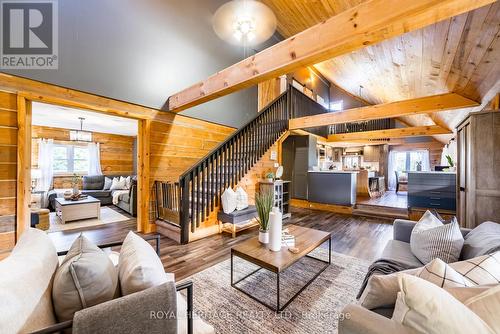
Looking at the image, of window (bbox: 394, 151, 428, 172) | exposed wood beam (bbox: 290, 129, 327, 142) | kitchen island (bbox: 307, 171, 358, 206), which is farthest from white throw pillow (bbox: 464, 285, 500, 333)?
window (bbox: 394, 151, 428, 172)

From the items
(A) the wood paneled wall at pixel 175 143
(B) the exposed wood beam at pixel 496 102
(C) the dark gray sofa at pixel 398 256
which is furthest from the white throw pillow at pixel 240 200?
(B) the exposed wood beam at pixel 496 102

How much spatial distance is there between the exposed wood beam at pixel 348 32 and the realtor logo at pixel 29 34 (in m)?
2.57

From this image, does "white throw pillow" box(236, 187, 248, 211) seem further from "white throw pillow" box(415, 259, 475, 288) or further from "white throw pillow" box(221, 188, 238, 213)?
"white throw pillow" box(415, 259, 475, 288)

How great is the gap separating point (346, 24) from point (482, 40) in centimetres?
149

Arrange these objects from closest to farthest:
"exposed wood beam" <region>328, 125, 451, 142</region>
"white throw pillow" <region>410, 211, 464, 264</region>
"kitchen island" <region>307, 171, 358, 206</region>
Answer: "white throw pillow" <region>410, 211, 464, 264</region> → "kitchen island" <region>307, 171, 358, 206</region> → "exposed wood beam" <region>328, 125, 451, 142</region>

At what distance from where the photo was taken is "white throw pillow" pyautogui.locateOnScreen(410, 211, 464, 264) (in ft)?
4.93

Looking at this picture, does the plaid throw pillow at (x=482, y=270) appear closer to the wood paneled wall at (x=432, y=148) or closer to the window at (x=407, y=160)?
the wood paneled wall at (x=432, y=148)

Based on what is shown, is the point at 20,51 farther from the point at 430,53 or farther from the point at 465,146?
the point at 465,146

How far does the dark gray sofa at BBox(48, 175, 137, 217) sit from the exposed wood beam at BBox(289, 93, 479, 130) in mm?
4636

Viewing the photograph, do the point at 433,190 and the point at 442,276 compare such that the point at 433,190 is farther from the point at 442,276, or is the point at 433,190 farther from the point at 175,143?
the point at 175,143

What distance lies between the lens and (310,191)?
6160mm

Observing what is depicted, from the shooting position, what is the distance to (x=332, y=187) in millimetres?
5691

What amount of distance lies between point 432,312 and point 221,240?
2999 mm

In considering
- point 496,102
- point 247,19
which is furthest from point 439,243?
point 247,19
